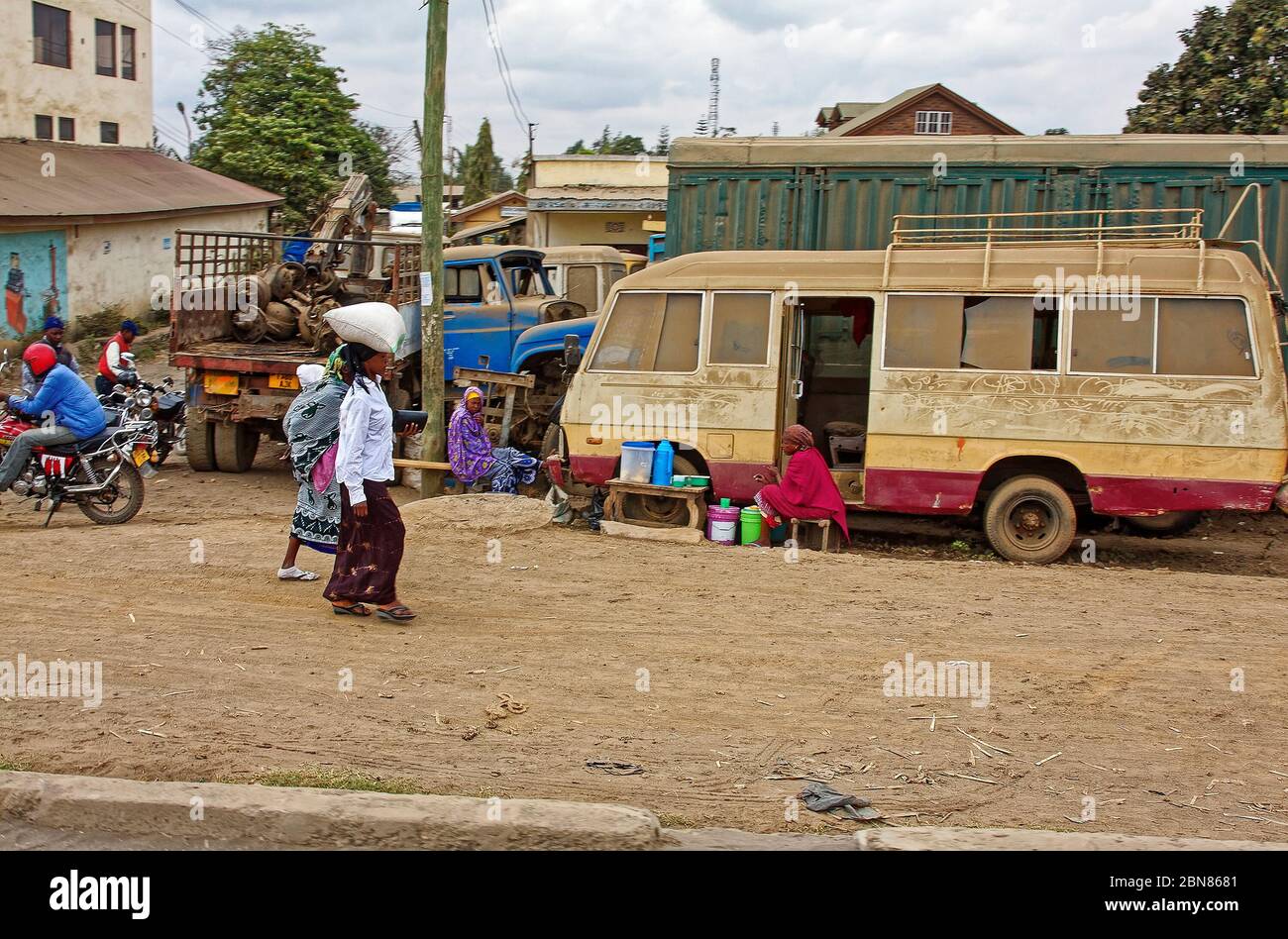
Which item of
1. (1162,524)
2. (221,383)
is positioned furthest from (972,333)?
(221,383)

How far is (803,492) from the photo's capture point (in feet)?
30.9

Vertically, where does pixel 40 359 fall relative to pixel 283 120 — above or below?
below

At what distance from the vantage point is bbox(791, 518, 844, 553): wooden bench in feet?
31.0

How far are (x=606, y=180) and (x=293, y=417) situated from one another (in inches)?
1040

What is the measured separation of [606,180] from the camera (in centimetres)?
3244

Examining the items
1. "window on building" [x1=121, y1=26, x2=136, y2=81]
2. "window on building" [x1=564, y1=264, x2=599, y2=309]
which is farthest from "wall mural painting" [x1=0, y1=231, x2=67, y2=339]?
"window on building" [x1=564, y1=264, x2=599, y2=309]

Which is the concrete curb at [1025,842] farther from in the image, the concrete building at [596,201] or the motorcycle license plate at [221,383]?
the concrete building at [596,201]

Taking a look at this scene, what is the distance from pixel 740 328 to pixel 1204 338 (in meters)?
3.59

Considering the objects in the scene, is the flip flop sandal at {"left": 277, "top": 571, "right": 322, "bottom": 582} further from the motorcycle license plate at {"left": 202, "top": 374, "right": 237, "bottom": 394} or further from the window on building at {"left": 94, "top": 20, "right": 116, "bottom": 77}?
the window on building at {"left": 94, "top": 20, "right": 116, "bottom": 77}

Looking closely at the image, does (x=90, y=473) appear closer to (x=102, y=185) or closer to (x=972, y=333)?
(x=972, y=333)

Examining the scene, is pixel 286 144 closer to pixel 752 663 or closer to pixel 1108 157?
pixel 1108 157

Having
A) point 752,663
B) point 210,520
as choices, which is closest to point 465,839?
point 752,663

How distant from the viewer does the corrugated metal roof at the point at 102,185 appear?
21.5m
